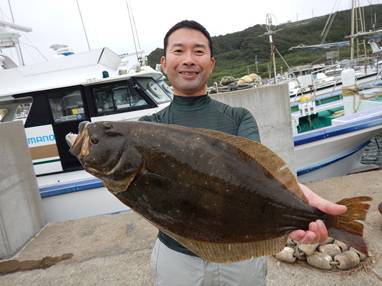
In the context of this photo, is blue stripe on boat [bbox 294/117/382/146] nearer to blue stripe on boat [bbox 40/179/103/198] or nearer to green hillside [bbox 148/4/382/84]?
blue stripe on boat [bbox 40/179/103/198]

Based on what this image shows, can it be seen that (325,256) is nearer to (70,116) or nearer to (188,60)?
(188,60)

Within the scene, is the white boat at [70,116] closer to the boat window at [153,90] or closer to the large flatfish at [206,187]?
the boat window at [153,90]

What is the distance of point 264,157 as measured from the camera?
5.14 ft

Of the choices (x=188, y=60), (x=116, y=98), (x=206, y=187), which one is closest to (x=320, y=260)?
(x=206, y=187)

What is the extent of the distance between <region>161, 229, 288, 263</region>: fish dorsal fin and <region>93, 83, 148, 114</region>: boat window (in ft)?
18.7

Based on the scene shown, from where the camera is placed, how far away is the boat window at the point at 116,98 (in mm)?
6934

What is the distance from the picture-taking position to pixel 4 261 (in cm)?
432

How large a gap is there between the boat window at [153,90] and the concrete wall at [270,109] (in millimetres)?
2269

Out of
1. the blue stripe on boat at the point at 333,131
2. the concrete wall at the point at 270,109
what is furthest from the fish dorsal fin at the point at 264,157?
the blue stripe on boat at the point at 333,131

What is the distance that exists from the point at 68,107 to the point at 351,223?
6481 millimetres

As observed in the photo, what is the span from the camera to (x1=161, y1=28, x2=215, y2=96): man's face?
6.05ft

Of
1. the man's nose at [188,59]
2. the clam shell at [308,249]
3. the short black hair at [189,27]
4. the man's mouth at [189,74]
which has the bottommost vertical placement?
the clam shell at [308,249]

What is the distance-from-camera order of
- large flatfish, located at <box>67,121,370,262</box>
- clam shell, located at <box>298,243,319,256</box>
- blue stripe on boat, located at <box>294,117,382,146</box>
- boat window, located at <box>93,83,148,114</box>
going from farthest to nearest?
blue stripe on boat, located at <box>294,117,382,146</box> < boat window, located at <box>93,83,148,114</box> < clam shell, located at <box>298,243,319,256</box> < large flatfish, located at <box>67,121,370,262</box>

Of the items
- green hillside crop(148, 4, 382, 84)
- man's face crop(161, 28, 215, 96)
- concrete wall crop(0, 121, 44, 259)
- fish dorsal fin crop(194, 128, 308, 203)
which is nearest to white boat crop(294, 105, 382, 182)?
concrete wall crop(0, 121, 44, 259)
